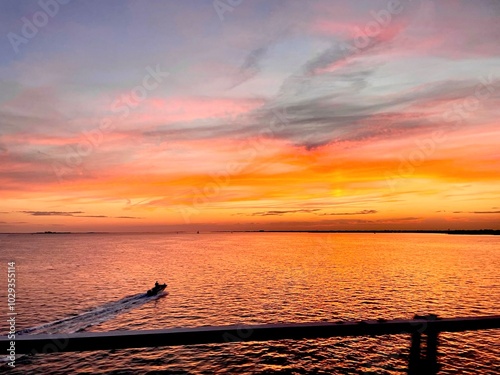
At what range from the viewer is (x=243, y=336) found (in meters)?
5.65

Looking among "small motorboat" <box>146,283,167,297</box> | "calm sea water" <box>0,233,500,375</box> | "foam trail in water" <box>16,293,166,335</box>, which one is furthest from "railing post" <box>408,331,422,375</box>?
"small motorboat" <box>146,283,167,297</box>

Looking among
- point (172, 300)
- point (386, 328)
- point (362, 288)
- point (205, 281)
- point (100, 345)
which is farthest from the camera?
point (205, 281)

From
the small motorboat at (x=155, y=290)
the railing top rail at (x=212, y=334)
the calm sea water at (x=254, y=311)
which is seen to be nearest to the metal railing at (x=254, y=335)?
the railing top rail at (x=212, y=334)

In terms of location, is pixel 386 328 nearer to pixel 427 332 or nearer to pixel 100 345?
pixel 427 332

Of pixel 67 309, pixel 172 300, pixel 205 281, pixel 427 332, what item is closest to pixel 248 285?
pixel 205 281

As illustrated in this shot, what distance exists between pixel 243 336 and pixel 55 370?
634 inches

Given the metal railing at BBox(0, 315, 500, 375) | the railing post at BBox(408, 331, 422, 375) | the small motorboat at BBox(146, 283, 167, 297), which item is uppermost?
the metal railing at BBox(0, 315, 500, 375)

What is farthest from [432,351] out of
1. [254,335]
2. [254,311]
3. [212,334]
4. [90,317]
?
[90,317]

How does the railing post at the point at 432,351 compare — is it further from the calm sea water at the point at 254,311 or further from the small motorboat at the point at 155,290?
the small motorboat at the point at 155,290

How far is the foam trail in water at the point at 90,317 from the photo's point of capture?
24.5 metres

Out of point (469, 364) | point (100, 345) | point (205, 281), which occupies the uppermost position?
point (100, 345)

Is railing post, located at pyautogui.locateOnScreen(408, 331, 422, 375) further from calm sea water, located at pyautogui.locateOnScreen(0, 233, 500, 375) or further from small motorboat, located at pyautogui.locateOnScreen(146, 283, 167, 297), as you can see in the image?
small motorboat, located at pyautogui.locateOnScreen(146, 283, 167, 297)

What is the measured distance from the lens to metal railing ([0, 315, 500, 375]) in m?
5.43

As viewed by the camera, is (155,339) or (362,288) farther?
(362,288)
